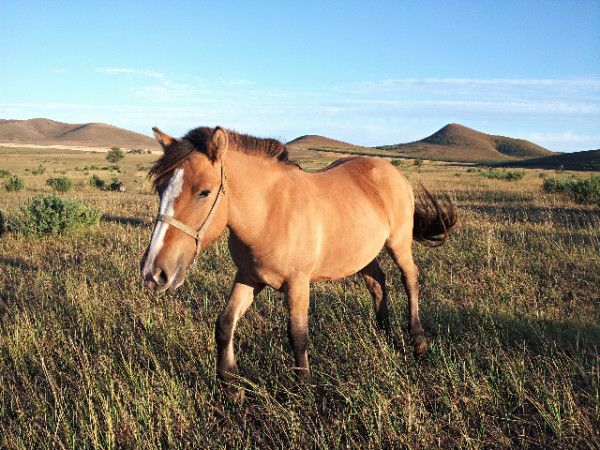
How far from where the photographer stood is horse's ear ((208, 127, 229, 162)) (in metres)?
2.86

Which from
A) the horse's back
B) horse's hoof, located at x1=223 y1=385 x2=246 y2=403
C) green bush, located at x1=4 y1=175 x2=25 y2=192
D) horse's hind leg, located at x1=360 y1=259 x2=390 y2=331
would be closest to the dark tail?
the horse's back

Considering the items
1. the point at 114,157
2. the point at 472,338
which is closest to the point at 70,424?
the point at 472,338

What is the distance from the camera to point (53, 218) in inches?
367

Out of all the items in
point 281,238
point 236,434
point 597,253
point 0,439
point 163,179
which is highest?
point 163,179

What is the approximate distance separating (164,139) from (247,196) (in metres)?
0.68

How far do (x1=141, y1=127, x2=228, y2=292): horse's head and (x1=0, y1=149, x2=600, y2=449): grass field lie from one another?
100 cm

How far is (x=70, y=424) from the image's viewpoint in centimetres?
306

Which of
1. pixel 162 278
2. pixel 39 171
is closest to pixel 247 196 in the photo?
pixel 162 278

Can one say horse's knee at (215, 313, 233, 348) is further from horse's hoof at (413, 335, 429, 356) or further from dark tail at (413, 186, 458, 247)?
dark tail at (413, 186, 458, 247)

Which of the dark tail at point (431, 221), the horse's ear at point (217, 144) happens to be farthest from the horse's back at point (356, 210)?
the horse's ear at point (217, 144)

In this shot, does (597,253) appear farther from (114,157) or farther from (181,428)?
(114,157)

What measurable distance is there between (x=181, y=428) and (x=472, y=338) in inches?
109

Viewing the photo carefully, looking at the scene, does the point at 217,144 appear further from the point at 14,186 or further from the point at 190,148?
the point at 14,186

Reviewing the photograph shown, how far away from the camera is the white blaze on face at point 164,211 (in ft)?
8.70
